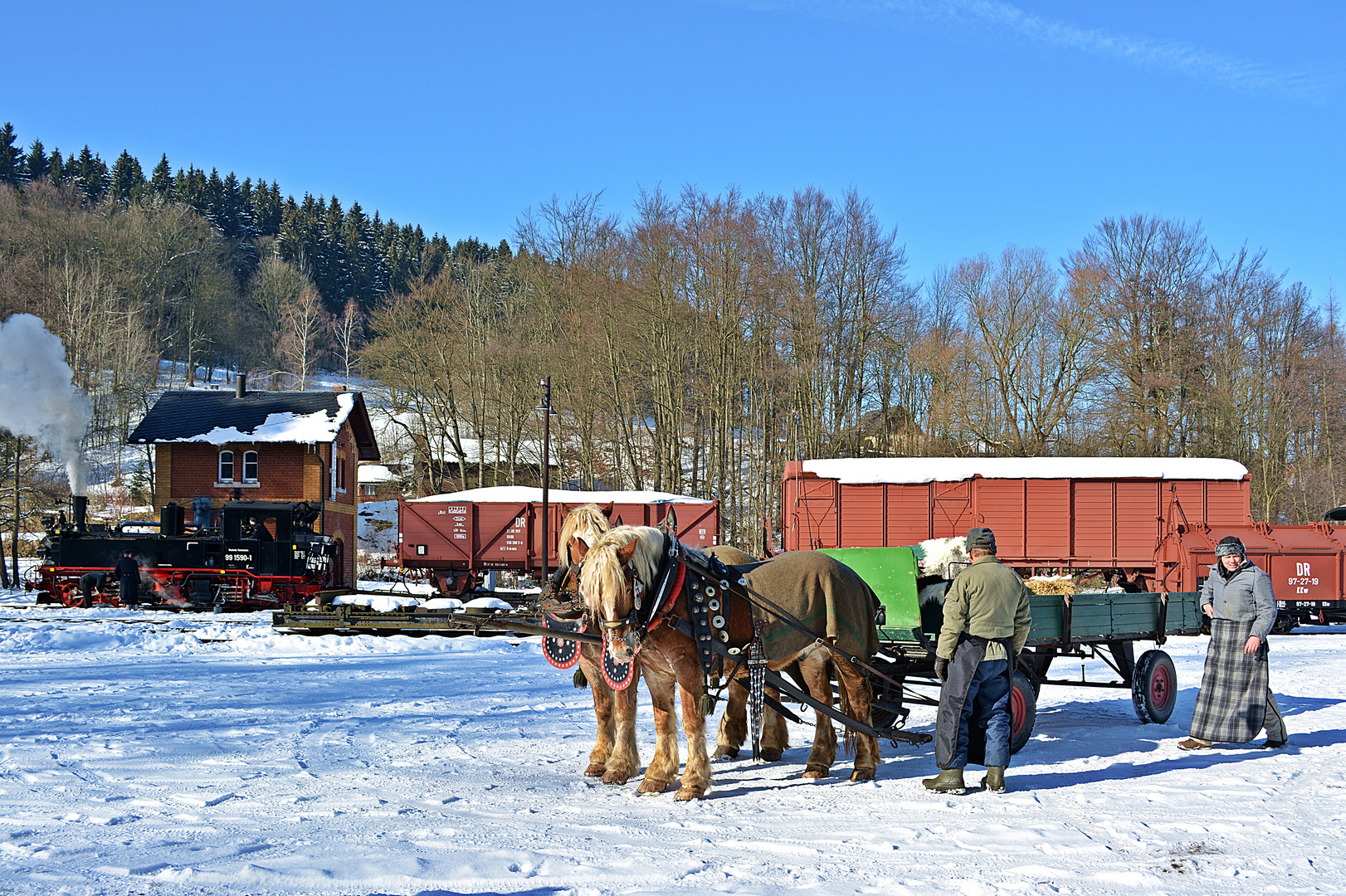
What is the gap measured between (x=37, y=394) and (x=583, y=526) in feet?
82.1

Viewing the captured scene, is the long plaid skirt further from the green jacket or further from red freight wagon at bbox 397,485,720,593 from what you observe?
red freight wagon at bbox 397,485,720,593

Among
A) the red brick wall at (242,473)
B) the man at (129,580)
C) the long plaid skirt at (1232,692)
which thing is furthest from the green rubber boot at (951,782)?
the red brick wall at (242,473)

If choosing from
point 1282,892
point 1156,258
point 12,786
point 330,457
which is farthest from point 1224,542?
point 1156,258

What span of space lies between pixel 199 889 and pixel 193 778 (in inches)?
95.4

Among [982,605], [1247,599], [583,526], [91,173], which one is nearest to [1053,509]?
[1247,599]

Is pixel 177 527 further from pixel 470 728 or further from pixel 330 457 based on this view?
pixel 470 728

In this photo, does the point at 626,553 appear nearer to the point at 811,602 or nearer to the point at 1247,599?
the point at 811,602

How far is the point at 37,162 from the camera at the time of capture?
282ft

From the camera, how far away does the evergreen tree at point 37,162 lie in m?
84.1

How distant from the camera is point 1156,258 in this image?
1561 inches

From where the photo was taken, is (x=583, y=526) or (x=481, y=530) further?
(x=481, y=530)

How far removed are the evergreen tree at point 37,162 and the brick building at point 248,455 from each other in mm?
68678

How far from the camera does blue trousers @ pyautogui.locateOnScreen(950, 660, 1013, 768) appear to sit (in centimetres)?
609

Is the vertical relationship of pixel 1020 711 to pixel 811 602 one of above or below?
below
